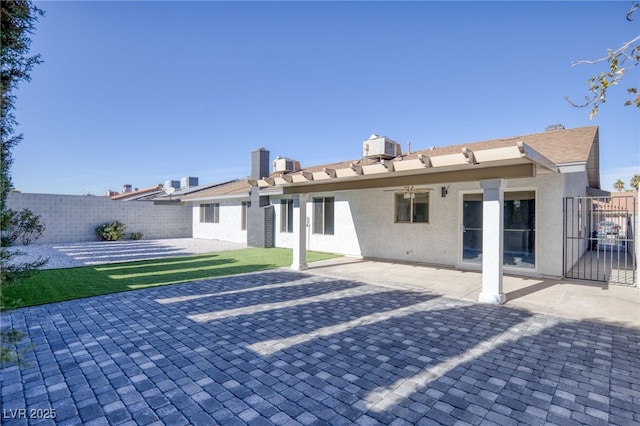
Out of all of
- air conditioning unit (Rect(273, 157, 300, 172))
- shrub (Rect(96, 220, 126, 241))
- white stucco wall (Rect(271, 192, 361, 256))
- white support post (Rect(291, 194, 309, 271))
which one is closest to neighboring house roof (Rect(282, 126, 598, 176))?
white support post (Rect(291, 194, 309, 271))

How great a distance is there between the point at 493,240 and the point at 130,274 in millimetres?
9996

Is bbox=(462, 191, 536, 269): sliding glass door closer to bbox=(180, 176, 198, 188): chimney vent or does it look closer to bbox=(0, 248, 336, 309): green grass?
bbox=(0, 248, 336, 309): green grass

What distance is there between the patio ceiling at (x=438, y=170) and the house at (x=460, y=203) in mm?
21

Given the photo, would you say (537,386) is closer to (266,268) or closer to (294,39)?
(266,268)

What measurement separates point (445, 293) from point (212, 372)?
5627 mm

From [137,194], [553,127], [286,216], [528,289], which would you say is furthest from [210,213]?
[553,127]

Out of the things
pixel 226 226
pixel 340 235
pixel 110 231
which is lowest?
pixel 110 231

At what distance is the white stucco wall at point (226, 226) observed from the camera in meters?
19.1

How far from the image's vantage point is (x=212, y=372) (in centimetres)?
366

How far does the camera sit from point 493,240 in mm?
6590

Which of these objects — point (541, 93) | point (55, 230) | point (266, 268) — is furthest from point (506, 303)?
point (55, 230)

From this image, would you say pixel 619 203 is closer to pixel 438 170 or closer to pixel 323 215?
pixel 438 170

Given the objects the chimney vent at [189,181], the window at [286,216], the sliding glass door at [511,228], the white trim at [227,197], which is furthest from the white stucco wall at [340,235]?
the chimney vent at [189,181]

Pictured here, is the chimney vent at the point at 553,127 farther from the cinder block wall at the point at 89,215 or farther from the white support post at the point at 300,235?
the cinder block wall at the point at 89,215
